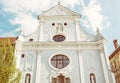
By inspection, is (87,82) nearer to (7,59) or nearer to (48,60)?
(48,60)

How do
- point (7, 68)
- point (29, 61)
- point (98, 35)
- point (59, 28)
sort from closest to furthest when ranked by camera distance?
point (7, 68) < point (29, 61) < point (98, 35) < point (59, 28)

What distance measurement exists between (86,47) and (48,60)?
17.0 ft

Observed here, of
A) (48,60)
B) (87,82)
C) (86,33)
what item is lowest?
(87,82)

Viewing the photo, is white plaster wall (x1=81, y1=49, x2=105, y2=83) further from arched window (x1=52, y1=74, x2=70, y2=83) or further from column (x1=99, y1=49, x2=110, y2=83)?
arched window (x1=52, y1=74, x2=70, y2=83)

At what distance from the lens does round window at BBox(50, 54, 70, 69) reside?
61.8ft

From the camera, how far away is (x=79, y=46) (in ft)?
65.2

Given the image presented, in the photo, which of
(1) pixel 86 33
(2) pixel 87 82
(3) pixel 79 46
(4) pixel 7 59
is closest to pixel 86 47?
(3) pixel 79 46

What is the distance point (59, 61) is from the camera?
63.1ft

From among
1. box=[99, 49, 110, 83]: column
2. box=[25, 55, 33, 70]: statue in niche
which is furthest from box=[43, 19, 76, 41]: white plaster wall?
box=[99, 49, 110, 83]: column

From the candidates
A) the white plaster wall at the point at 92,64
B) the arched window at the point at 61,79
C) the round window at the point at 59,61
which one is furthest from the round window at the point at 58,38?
the arched window at the point at 61,79

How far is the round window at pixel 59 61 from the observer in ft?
61.8

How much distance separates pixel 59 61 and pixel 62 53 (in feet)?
3.56

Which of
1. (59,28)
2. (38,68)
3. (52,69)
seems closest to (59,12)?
(59,28)

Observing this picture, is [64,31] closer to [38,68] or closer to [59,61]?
[59,61]
